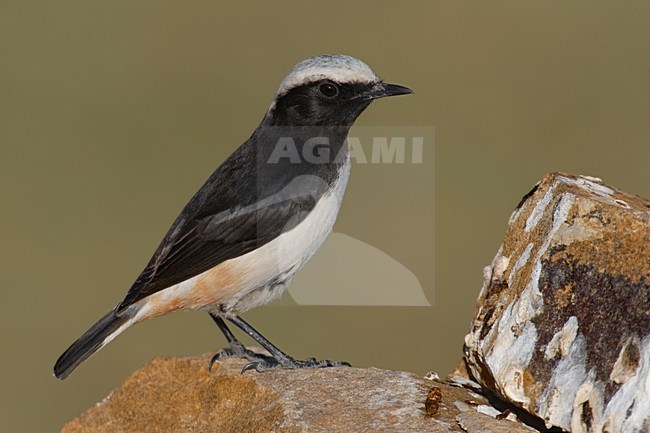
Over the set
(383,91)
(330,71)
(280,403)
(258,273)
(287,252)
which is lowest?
(280,403)

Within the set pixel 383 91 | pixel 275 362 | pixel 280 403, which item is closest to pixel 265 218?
pixel 275 362

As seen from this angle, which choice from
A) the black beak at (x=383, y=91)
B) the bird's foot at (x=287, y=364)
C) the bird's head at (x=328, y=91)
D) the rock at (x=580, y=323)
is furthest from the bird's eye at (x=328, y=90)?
the rock at (x=580, y=323)

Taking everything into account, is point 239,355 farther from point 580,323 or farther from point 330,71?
point 580,323

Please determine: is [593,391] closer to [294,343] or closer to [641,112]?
[294,343]

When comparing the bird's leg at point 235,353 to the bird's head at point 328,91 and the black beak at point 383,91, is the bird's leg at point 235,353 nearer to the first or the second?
the bird's head at point 328,91

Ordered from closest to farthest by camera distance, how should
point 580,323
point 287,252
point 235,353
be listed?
point 580,323
point 287,252
point 235,353

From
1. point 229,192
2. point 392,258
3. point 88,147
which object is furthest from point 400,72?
point 229,192
